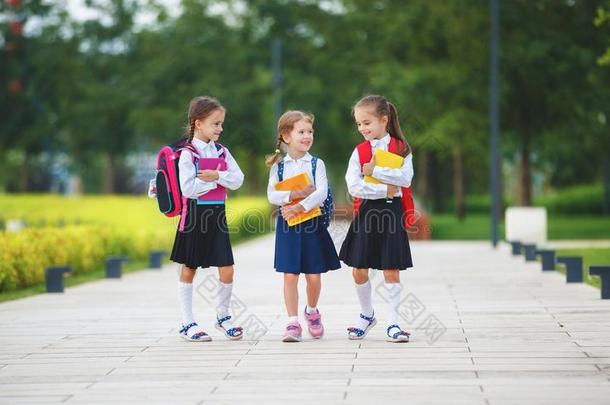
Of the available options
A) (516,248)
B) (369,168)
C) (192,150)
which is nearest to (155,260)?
(516,248)

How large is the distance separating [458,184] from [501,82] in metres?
13.8

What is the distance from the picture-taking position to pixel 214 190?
28.3 feet

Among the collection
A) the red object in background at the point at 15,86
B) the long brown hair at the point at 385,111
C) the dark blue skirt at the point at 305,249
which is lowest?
the dark blue skirt at the point at 305,249

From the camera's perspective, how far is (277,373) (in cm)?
701

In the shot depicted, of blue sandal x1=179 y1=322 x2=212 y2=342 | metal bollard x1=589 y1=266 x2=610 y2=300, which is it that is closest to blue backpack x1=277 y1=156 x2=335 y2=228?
blue sandal x1=179 y1=322 x2=212 y2=342

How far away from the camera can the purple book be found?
8.59m

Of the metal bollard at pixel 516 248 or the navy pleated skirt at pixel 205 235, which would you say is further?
the metal bollard at pixel 516 248

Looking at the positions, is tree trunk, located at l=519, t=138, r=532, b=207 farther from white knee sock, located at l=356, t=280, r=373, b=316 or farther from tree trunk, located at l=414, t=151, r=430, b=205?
white knee sock, located at l=356, t=280, r=373, b=316

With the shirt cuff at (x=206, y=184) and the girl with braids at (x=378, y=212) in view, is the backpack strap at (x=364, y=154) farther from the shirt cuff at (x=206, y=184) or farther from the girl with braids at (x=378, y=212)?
the shirt cuff at (x=206, y=184)

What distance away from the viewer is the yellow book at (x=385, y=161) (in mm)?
8414

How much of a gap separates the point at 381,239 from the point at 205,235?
131cm

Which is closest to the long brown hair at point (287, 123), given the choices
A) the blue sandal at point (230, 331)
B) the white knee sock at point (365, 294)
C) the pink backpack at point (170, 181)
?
the pink backpack at point (170, 181)

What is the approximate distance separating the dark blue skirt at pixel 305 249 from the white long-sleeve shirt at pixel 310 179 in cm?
18

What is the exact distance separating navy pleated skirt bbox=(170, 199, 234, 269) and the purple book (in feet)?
0.13
